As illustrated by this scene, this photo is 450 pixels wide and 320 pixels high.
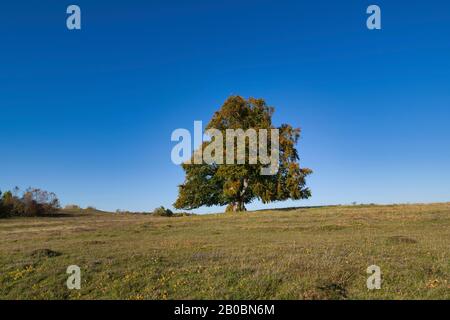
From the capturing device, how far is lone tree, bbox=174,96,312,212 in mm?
53656

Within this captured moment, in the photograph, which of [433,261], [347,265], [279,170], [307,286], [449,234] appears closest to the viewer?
[307,286]

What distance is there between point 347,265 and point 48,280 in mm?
10944

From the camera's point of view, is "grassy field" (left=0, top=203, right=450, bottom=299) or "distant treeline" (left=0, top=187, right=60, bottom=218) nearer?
"grassy field" (left=0, top=203, right=450, bottom=299)

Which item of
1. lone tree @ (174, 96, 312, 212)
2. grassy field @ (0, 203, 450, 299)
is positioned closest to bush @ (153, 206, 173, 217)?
lone tree @ (174, 96, 312, 212)

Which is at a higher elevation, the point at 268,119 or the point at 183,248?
the point at 268,119

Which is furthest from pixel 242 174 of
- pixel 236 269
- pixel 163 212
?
pixel 236 269

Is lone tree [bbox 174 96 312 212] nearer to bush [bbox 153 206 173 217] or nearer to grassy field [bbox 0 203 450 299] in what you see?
Answer: bush [bbox 153 206 173 217]

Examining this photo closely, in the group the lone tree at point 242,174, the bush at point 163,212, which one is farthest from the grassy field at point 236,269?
the bush at point 163,212

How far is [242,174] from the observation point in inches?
2080

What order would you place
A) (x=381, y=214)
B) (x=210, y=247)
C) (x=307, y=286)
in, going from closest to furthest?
1. (x=307, y=286)
2. (x=210, y=247)
3. (x=381, y=214)

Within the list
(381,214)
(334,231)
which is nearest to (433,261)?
(334,231)

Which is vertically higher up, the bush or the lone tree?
the lone tree
